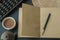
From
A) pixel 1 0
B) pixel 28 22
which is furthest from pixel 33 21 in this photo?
pixel 1 0

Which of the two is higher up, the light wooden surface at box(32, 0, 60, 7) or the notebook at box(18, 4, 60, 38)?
the light wooden surface at box(32, 0, 60, 7)

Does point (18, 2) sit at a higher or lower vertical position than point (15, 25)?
higher

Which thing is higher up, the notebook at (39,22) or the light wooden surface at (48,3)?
the light wooden surface at (48,3)

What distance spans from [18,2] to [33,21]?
194 millimetres

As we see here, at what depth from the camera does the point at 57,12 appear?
0.77 metres

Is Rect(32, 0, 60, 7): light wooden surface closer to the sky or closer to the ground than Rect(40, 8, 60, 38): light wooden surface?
closer to the sky

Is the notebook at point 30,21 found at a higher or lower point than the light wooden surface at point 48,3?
lower

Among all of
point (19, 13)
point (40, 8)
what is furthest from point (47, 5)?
point (19, 13)

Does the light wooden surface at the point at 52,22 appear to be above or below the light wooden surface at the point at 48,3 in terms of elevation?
below

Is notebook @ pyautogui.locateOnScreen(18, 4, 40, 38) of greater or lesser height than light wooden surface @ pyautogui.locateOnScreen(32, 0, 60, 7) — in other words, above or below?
below

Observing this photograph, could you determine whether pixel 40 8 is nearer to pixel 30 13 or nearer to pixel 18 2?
pixel 30 13

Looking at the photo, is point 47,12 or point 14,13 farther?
point 14,13

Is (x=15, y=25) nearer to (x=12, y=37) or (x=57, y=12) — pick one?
(x=12, y=37)

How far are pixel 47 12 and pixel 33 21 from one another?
84 mm
